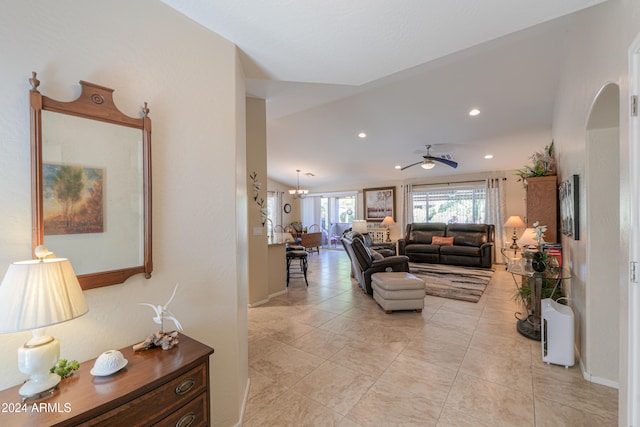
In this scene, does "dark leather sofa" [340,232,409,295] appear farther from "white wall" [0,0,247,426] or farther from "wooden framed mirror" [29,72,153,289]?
"wooden framed mirror" [29,72,153,289]

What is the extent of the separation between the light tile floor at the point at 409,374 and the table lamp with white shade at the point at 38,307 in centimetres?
130

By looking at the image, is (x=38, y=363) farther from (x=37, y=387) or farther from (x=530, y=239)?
(x=530, y=239)

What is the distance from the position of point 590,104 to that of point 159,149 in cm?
308

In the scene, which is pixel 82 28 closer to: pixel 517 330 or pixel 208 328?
pixel 208 328

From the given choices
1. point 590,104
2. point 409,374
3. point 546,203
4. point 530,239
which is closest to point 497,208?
point 546,203

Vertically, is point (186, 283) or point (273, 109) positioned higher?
point (273, 109)

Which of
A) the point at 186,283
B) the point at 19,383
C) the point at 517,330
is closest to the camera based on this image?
the point at 19,383

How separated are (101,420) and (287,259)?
4203mm

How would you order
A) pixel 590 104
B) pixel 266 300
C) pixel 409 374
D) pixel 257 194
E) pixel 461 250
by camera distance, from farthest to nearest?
pixel 461 250 → pixel 266 300 → pixel 257 194 → pixel 409 374 → pixel 590 104

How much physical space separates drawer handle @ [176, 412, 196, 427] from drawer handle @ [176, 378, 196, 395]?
0.35 feet

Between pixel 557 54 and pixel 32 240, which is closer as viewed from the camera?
pixel 32 240

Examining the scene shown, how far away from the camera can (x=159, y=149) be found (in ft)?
4.57

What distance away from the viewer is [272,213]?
33.1ft

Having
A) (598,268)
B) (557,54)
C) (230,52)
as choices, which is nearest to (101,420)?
(230,52)
